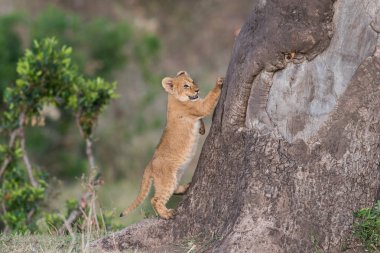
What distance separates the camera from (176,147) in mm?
6891

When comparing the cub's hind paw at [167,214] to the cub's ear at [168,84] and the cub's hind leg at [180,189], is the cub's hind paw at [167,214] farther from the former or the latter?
the cub's ear at [168,84]

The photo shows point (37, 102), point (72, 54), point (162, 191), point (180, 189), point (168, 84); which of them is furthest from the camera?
point (72, 54)

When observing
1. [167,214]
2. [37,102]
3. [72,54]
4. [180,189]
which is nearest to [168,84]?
[180,189]

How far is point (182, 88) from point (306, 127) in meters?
1.78

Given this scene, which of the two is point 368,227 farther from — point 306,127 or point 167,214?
point 167,214

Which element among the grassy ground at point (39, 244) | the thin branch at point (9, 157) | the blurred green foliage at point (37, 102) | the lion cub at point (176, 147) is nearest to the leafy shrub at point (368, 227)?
the lion cub at point (176, 147)

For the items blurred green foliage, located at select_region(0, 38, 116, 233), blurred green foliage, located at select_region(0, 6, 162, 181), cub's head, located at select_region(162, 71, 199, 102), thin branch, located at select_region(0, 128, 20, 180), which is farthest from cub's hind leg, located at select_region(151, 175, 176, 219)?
blurred green foliage, located at select_region(0, 6, 162, 181)

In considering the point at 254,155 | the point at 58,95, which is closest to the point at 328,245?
the point at 254,155

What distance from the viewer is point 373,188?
5.87 m

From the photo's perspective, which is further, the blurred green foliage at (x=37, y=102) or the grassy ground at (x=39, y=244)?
the blurred green foliage at (x=37, y=102)

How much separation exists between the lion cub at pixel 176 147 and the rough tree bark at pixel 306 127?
823 mm

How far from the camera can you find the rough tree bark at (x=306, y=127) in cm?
568

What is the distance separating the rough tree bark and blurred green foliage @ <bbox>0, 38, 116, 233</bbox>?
347 cm

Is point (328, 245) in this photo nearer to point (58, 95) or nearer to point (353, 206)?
point (353, 206)
